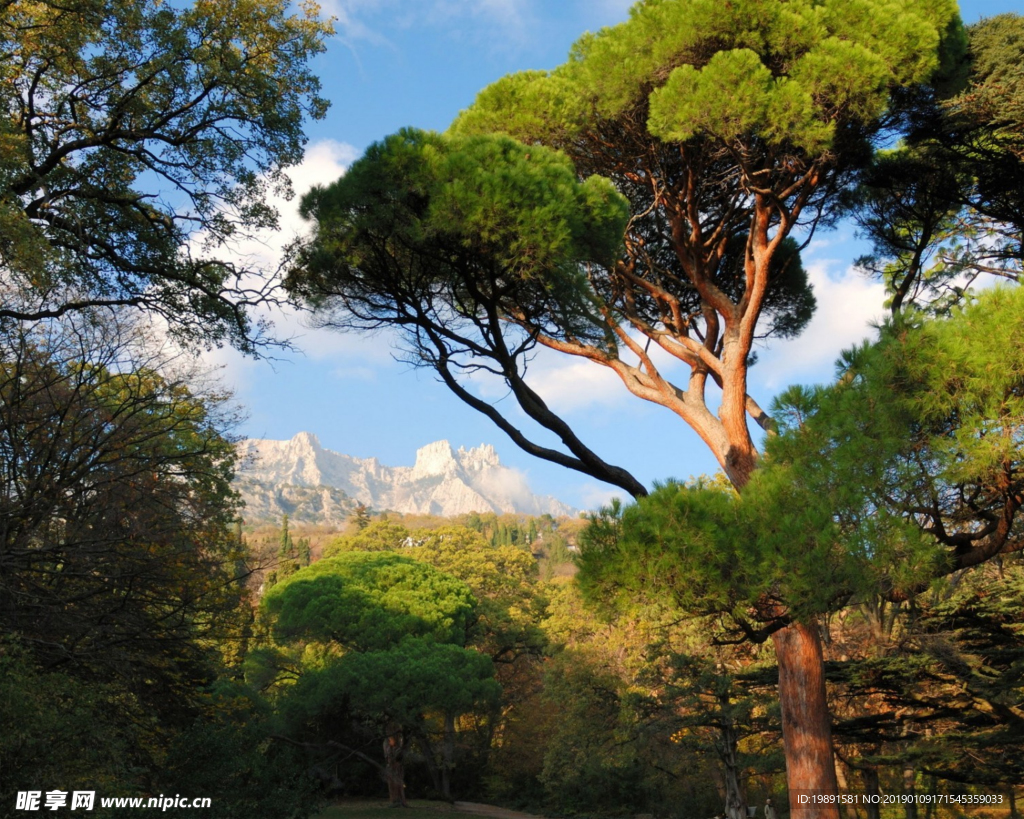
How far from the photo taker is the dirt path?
59.2 ft

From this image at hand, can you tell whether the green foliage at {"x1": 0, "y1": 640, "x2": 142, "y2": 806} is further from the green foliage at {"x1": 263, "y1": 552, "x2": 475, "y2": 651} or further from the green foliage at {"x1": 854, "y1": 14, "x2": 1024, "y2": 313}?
the green foliage at {"x1": 263, "y1": 552, "x2": 475, "y2": 651}

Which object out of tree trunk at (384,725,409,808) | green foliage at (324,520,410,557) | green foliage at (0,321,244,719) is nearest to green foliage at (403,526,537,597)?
green foliage at (324,520,410,557)

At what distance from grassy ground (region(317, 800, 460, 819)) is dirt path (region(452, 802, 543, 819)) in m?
0.37

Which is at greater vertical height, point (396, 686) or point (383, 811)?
point (396, 686)

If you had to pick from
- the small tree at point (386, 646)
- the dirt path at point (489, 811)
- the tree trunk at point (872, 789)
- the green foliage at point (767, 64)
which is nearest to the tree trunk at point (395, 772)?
the small tree at point (386, 646)

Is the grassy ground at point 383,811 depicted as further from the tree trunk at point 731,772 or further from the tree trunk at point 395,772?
the tree trunk at point 731,772

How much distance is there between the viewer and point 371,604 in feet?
61.3

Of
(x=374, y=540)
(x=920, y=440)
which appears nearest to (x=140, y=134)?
(x=920, y=440)

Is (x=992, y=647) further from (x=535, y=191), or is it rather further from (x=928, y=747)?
(x=535, y=191)

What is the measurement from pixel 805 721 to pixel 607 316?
3617mm

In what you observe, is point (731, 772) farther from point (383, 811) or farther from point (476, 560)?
point (476, 560)

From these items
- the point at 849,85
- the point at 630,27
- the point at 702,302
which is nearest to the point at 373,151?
the point at 630,27

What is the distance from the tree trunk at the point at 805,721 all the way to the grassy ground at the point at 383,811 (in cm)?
1220

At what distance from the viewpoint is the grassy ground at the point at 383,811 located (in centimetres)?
1648
